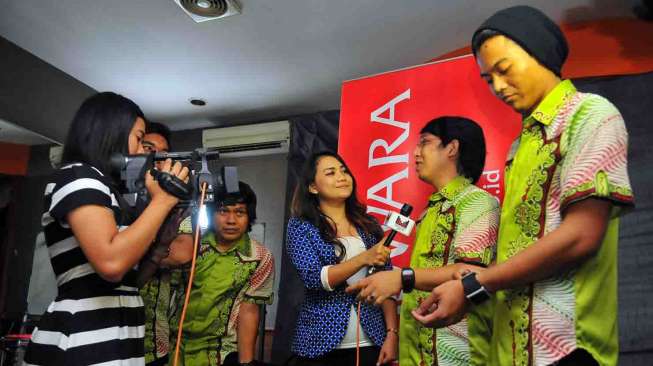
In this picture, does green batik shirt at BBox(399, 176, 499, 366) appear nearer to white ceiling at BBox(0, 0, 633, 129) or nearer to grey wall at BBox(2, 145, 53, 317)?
white ceiling at BBox(0, 0, 633, 129)

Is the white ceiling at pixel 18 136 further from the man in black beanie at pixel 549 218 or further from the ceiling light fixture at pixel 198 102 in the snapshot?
the man in black beanie at pixel 549 218

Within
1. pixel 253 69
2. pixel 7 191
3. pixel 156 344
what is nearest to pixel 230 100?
pixel 253 69

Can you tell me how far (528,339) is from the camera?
842mm

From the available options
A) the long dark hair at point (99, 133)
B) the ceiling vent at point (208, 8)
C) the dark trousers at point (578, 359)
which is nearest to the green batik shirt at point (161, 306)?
the long dark hair at point (99, 133)

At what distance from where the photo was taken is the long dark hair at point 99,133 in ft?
3.92

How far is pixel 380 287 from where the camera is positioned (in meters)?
1.23

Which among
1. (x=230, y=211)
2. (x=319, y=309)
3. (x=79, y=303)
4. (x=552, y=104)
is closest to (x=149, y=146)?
(x=230, y=211)

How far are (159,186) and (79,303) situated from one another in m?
0.32

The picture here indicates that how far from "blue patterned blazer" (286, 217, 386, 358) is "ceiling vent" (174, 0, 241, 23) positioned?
139cm

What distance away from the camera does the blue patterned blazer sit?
1.60 m

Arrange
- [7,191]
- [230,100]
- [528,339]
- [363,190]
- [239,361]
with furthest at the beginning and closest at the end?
[230,100], [7,191], [363,190], [239,361], [528,339]

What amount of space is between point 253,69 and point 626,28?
2.19m

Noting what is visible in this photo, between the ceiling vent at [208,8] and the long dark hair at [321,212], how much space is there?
1004 mm

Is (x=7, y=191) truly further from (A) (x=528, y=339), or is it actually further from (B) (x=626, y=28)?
(B) (x=626, y=28)
